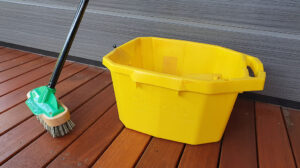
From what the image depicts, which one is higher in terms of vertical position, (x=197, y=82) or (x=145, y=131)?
(x=197, y=82)

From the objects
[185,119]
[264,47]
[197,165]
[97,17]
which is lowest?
[197,165]

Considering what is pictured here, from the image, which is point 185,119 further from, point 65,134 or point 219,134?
point 65,134

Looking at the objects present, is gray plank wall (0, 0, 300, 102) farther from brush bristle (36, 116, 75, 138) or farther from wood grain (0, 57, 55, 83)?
brush bristle (36, 116, 75, 138)

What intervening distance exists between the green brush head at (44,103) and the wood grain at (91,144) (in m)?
0.13

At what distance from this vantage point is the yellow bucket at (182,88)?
0.60 metres

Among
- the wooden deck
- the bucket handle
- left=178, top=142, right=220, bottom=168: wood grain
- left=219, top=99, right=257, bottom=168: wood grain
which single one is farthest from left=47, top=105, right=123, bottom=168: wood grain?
the bucket handle

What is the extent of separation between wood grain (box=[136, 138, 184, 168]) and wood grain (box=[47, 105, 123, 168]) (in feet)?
0.47

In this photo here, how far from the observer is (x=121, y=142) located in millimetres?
746

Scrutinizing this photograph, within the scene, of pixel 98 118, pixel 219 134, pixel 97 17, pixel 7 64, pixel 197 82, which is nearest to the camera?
pixel 197 82

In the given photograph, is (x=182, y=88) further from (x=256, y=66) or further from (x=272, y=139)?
(x=272, y=139)

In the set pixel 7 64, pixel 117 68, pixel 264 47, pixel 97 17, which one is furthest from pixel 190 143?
pixel 7 64

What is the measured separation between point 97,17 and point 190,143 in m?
0.83

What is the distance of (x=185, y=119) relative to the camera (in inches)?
26.8

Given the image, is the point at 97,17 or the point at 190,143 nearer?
the point at 190,143
